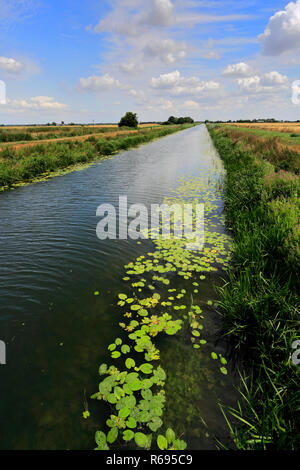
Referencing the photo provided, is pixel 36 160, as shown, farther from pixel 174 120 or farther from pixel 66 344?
pixel 174 120

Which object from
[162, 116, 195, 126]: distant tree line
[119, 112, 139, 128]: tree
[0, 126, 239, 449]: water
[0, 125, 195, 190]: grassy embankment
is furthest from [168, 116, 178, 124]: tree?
[0, 126, 239, 449]: water

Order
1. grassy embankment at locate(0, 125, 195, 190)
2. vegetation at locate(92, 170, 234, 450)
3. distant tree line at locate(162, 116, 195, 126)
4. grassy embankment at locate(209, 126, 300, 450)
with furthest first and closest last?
distant tree line at locate(162, 116, 195, 126), grassy embankment at locate(0, 125, 195, 190), vegetation at locate(92, 170, 234, 450), grassy embankment at locate(209, 126, 300, 450)

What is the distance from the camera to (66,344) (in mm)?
3633

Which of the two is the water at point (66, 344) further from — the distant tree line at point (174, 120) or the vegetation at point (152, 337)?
the distant tree line at point (174, 120)

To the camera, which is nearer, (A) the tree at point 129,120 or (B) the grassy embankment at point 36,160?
(B) the grassy embankment at point 36,160

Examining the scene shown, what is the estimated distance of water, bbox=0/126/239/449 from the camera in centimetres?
263

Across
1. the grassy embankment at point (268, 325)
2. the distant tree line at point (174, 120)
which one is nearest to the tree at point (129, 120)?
the grassy embankment at point (268, 325)

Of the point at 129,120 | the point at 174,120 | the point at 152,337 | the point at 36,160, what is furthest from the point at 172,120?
the point at 152,337

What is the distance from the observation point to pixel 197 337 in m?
3.81

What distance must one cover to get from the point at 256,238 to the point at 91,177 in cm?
1354

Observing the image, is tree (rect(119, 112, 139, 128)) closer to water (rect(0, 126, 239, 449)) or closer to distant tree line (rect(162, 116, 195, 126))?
water (rect(0, 126, 239, 449))

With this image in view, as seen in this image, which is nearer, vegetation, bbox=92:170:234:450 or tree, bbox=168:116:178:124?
vegetation, bbox=92:170:234:450

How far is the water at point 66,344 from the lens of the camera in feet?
8.64
